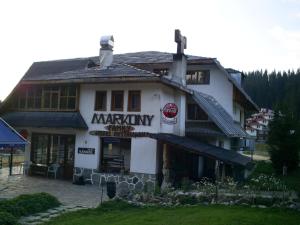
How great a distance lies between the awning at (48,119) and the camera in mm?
21375

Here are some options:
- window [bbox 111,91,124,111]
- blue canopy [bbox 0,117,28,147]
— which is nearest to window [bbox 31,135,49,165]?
blue canopy [bbox 0,117,28,147]

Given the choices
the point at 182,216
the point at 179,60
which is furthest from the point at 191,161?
the point at 182,216

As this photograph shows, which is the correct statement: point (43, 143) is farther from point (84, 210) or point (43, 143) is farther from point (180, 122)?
point (84, 210)

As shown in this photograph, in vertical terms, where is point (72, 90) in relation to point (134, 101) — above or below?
above

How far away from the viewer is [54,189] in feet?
62.0

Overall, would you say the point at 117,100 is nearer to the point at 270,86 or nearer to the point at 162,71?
the point at 162,71

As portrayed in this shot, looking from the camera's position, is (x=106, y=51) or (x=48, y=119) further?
(x=106, y=51)

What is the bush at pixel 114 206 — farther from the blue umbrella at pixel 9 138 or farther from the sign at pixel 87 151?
the sign at pixel 87 151

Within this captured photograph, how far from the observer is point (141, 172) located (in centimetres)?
2023

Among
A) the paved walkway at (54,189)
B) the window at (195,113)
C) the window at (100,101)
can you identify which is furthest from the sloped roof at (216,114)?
the paved walkway at (54,189)

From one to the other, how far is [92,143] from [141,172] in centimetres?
317

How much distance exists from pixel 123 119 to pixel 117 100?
1.09 metres

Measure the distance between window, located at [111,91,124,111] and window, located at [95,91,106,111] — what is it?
593mm

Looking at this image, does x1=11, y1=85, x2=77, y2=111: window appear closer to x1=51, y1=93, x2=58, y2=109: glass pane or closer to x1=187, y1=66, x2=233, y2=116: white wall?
x1=51, y1=93, x2=58, y2=109: glass pane
